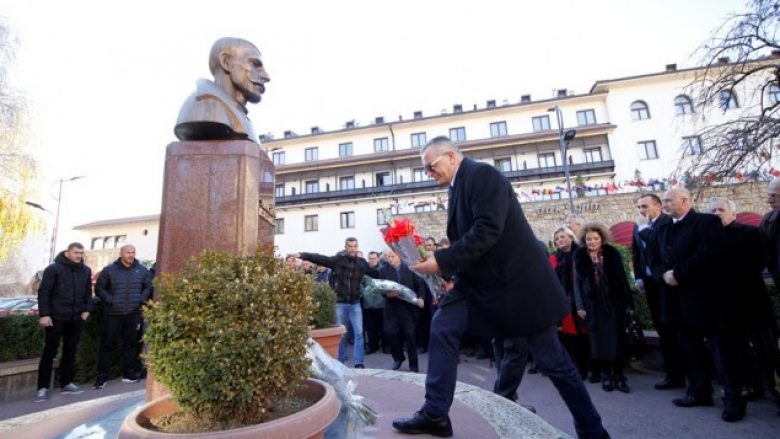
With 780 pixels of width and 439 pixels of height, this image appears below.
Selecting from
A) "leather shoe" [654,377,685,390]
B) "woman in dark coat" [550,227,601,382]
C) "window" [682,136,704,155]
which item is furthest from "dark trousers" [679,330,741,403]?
"window" [682,136,704,155]

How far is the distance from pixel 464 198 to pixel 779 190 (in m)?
3.60

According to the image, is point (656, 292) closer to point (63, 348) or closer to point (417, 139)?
point (63, 348)

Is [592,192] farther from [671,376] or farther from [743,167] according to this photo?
[671,376]

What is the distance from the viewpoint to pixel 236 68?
14.1 ft

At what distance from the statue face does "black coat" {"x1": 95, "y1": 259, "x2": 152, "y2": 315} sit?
165 inches

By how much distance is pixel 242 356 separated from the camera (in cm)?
185

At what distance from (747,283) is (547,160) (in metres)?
34.5

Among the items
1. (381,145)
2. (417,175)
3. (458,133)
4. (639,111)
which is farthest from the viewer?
(381,145)

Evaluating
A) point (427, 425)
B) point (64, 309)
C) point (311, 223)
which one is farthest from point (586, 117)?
point (427, 425)

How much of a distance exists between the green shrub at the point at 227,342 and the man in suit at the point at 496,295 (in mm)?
1107

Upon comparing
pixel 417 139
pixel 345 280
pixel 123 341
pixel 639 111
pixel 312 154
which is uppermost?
pixel 417 139

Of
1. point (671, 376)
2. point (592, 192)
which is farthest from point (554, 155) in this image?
point (671, 376)

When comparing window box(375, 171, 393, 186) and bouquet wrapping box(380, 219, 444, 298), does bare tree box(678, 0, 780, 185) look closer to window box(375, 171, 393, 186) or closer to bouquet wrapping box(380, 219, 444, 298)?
bouquet wrapping box(380, 219, 444, 298)

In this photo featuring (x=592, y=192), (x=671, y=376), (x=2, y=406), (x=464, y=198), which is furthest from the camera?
(x=592, y=192)
